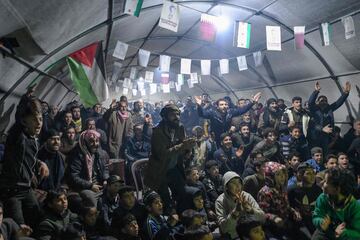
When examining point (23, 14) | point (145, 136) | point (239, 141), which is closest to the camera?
point (23, 14)

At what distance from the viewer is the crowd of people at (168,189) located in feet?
11.7

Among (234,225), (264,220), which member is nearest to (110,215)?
(234,225)

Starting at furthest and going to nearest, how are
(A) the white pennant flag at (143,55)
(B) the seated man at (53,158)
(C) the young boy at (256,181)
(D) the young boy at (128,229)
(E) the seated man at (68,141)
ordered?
1. (A) the white pennant flag at (143,55)
2. (C) the young boy at (256,181)
3. (E) the seated man at (68,141)
4. (B) the seated man at (53,158)
5. (D) the young boy at (128,229)

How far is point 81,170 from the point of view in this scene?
5242 mm

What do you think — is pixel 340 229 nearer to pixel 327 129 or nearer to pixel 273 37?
pixel 327 129

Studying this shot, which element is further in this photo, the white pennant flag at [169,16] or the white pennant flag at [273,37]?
the white pennant flag at [273,37]

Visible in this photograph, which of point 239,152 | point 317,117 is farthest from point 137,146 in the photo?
point 317,117

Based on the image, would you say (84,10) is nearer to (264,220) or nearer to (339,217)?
(264,220)

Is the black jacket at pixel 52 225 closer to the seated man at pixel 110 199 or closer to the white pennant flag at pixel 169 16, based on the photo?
the seated man at pixel 110 199

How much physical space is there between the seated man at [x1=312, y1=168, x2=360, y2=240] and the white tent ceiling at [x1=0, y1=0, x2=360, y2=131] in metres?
4.58

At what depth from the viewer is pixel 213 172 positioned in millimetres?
6711

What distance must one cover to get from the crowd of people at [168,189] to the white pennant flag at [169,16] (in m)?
2.83

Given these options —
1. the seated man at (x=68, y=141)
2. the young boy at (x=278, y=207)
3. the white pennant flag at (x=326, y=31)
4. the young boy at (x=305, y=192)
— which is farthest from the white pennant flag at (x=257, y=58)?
the seated man at (x=68, y=141)

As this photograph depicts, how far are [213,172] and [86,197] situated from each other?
3.01 metres
